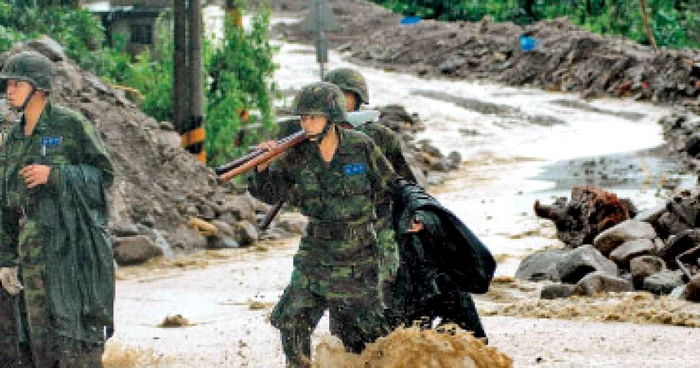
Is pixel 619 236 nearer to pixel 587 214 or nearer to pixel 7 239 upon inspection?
pixel 587 214

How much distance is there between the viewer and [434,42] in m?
44.9

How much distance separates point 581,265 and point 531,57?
89.9 ft

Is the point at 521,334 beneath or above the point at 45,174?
beneath

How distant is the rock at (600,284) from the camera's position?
494 inches

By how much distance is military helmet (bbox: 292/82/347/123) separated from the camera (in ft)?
26.0

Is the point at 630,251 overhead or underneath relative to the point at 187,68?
underneath

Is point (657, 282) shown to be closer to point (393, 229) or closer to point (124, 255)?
point (393, 229)

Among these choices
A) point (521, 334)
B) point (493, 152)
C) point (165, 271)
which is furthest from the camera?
point (493, 152)

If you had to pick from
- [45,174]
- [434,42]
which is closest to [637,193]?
[45,174]

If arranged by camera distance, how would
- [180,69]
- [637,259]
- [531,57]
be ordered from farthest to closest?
[531,57], [180,69], [637,259]

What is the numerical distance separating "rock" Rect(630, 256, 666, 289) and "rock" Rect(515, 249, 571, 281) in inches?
31.9

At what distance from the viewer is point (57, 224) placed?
27.1ft

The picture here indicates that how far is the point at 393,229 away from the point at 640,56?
1131 inches

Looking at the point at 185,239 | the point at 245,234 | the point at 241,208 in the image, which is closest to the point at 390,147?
the point at 185,239
